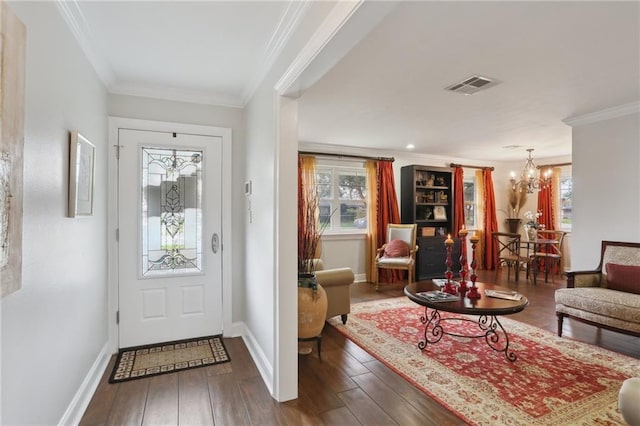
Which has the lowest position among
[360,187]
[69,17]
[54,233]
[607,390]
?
[607,390]

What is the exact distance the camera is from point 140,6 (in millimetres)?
1849

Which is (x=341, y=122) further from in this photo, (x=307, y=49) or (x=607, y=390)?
(x=607, y=390)

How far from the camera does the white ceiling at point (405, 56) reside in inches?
75.2

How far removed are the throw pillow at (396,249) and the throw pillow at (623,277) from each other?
2643 millimetres

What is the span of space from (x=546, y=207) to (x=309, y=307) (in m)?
6.56

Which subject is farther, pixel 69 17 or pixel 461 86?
pixel 461 86

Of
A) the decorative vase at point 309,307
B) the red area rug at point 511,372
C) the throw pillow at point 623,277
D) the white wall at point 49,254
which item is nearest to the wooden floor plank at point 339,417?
the red area rug at point 511,372

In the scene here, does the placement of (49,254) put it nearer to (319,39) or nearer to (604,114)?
(319,39)

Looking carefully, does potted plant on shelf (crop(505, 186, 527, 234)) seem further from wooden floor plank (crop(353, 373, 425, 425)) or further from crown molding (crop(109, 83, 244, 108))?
crown molding (crop(109, 83, 244, 108))

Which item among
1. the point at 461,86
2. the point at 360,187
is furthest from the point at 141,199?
the point at 360,187

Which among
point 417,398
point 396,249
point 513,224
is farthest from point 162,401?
point 513,224

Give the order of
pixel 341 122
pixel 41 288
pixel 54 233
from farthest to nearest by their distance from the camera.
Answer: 1. pixel 341 122
2. pixel 54 233
3. pixel 41 288

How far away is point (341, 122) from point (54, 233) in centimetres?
334

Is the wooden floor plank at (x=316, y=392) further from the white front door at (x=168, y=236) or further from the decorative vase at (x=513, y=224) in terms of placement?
the decorative vase at (x=513, y=224)
